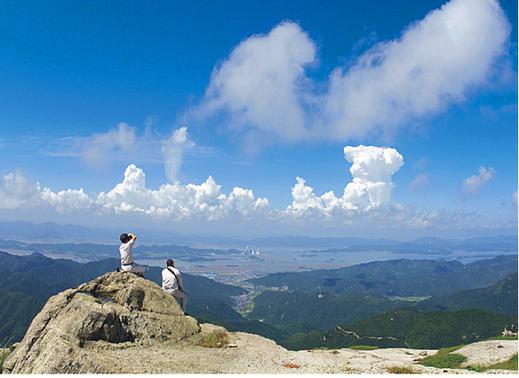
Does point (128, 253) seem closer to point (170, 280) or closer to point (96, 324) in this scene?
point (170, 280)

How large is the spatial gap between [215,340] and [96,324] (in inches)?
291

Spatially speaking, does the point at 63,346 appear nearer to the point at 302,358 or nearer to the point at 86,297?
the point at 86,297

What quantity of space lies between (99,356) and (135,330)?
13.7 feet

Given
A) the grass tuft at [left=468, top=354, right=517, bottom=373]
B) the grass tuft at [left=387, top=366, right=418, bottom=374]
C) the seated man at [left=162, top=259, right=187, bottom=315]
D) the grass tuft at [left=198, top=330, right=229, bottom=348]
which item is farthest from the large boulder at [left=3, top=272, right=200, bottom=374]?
the grass tuft at [left=468, top=354, right=517, bottom=373]

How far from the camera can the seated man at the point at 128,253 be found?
28938mm

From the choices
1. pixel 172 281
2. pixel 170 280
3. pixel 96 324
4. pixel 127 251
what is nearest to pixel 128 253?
pixel 127 251

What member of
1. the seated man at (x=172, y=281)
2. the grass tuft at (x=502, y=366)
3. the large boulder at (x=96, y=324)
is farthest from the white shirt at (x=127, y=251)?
the grass tuft at (x=502, y=366)

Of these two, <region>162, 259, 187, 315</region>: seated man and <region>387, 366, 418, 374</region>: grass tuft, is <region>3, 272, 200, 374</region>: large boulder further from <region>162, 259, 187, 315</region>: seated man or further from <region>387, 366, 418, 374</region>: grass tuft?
<region>387, 366, 418, 374</region>: grass tuft

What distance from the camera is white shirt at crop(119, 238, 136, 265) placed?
29006 millimetres

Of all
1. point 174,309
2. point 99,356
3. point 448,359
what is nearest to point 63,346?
point 99,356

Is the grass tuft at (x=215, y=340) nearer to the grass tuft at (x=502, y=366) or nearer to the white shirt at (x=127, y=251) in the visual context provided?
the white shirt at (x=127, y=251)

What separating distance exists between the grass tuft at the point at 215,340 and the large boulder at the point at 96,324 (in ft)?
3.11

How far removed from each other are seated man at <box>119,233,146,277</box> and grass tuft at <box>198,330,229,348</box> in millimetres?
8047

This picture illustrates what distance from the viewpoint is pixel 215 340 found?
2614 cm
